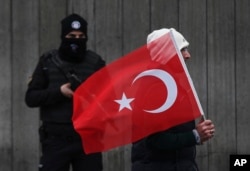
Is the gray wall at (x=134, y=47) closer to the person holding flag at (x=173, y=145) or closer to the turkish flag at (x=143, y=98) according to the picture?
the turkish flag at (x=143, y=98)

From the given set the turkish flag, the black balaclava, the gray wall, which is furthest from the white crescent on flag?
the gray wall

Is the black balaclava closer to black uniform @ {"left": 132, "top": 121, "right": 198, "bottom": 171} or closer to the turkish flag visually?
the turkish flag

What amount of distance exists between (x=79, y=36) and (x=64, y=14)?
1972 mm

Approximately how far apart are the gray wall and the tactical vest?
1921 millimetres

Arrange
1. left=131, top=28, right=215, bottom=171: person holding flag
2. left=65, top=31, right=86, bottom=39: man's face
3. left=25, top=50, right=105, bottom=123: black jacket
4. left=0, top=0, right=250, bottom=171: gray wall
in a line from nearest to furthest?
1. left=131, top=28, right=215, bottom=171: person holding flag
2. left=25, top=50, right=105, bottom=123: black jacket
3. left=65, top=31, right=86, bottom=39: man's face
4. left=0, top=0, right=250, bottom=171: gray wall

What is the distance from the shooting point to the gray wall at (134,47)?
24.7 feet

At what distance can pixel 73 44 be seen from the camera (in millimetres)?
5625

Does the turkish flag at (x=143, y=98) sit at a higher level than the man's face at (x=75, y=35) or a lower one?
lower

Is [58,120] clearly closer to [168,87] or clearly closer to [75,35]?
[75,35]

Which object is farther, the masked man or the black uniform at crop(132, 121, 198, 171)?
the masked man

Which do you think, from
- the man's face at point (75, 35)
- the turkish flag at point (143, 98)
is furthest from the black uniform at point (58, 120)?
the turkish flag at point (143, 98)

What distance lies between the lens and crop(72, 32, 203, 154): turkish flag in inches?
175

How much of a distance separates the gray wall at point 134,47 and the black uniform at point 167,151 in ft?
9.98

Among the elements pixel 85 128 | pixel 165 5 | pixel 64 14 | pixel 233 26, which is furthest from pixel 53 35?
pixel 85 128
